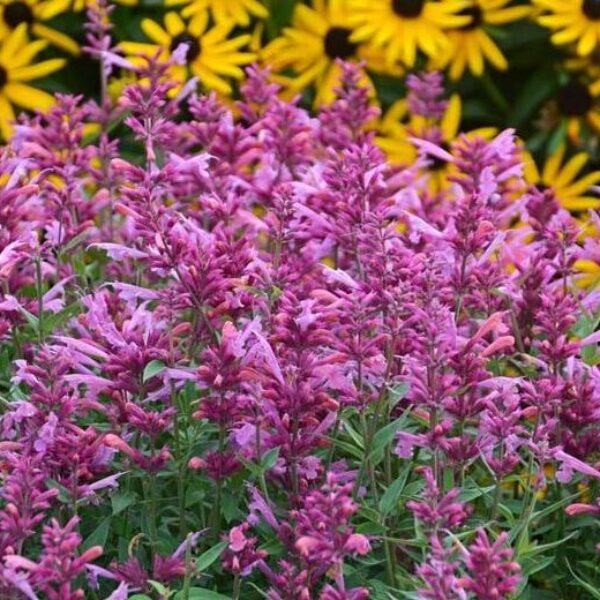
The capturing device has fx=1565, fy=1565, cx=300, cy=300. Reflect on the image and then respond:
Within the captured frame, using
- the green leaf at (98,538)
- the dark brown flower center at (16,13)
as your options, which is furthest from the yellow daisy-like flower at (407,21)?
the green leaf at (98,538)

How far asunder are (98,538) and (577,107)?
4004mm

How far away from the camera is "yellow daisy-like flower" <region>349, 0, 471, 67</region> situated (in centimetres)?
540

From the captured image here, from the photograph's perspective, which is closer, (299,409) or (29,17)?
(299,409)

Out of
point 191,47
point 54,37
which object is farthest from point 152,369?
point 54,37

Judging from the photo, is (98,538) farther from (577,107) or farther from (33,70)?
(577,107)

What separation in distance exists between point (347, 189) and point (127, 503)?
2.20 ft

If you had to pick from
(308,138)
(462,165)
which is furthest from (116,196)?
(462,165)

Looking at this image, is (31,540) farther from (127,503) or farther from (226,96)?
(226,96)

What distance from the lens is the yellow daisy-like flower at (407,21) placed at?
17.7ft

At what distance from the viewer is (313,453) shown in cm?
262

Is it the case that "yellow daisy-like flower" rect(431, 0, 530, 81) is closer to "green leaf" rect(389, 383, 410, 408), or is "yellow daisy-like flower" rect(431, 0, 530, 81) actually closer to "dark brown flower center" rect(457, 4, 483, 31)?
"dark brown flower center" rect(457, 4, 483, 31)

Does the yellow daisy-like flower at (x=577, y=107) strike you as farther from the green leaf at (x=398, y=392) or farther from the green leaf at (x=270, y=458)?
the green leaf at (x=270, y=458)

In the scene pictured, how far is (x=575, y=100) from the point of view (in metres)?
5.99

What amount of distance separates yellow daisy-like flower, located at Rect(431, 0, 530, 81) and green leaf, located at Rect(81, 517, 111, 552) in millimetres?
3662
